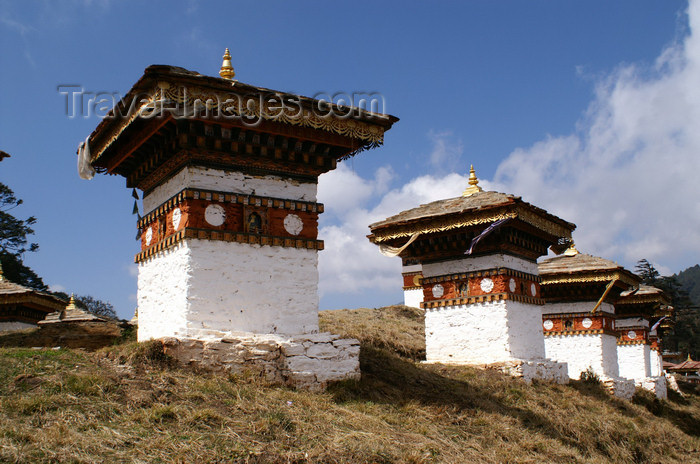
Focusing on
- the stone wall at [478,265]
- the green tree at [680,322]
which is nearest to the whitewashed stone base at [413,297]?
the stone wall at [478,265]

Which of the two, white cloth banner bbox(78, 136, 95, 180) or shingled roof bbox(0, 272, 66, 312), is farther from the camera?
shingled roof bbox(0, 272, 66, 312)

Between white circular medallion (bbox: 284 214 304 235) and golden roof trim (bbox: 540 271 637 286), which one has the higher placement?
white circular medallion (bbox: 284 214 304 235)

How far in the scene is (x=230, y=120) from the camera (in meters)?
8.42

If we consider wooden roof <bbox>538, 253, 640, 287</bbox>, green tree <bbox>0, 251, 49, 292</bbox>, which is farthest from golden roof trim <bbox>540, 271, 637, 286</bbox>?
green tree <bbox>0, 251, 49, 292</bbox>

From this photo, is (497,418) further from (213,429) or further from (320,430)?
(213,429)

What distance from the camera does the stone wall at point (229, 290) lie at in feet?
26.8

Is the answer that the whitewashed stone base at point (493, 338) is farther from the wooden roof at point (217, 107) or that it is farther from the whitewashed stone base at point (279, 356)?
the wooden roof at point (217, 107)

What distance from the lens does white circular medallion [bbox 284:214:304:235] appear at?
9.02m

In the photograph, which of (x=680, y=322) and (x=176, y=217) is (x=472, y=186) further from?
(x=680, y=322)

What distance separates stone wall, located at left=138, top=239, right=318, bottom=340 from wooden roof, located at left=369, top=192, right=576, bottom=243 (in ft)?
Result: 14.1

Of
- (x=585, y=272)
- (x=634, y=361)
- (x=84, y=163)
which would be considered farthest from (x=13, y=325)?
(x=634, y=361)

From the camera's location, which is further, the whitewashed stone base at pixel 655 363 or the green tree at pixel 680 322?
the green tree at pixel 680 322

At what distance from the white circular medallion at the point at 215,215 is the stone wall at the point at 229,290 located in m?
0.29

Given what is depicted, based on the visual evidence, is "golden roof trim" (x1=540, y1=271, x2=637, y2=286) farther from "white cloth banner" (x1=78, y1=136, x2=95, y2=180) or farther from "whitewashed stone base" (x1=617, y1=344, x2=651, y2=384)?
"white cloth banner" (x1=78, y1=136, x2=95, y2=180)
